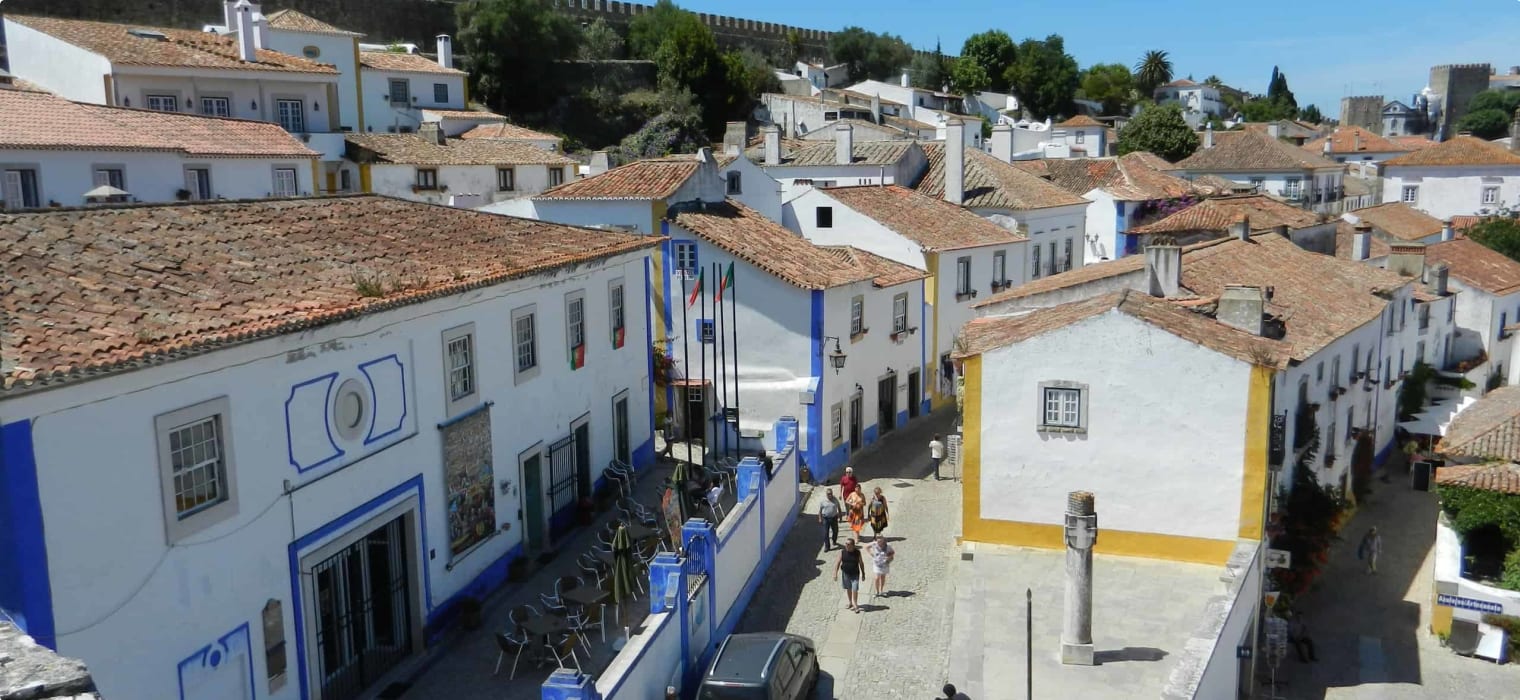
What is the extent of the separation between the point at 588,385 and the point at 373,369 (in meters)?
6.99

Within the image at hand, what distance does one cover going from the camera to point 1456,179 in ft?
216

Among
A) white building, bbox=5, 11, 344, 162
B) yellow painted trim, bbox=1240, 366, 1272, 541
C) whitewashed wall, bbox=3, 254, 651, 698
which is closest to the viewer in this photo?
whitewashed wall, bbox=3, 254, 651, 698

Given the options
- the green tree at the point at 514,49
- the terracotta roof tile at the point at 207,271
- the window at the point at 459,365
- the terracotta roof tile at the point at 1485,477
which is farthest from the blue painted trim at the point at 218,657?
the green tree at the point at 514,49

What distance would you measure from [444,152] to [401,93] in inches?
486

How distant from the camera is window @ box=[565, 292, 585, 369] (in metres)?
20.3

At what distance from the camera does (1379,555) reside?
81.0ft

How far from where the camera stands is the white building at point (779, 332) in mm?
25953

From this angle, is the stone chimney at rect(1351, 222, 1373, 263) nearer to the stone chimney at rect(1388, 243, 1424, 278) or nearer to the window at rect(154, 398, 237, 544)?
the stone chimney at rect(1388, 243, 1424, 278)

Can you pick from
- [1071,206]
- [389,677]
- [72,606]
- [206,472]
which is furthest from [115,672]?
[1071,206]

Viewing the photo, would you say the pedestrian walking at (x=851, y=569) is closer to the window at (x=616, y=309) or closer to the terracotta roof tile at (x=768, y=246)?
the window at (x=616, y=309)

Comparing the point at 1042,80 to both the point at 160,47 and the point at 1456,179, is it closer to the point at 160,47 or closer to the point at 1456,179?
the point at 1456,179

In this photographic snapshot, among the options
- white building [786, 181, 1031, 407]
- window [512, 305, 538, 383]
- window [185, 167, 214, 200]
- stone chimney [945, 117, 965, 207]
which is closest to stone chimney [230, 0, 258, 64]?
window [185, 167, 214, 200]

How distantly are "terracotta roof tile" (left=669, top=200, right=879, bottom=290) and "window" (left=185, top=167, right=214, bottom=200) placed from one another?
11.9 metres

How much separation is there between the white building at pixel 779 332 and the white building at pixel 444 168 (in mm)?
11758
